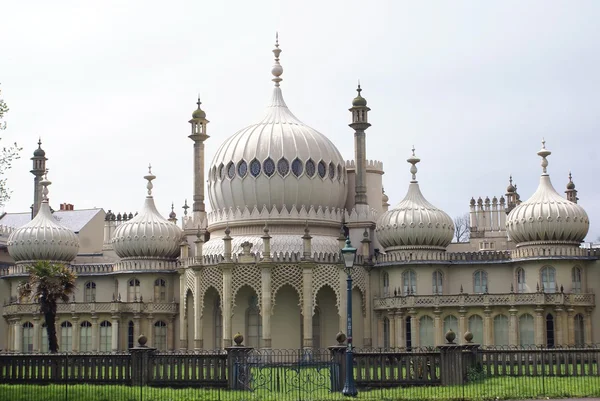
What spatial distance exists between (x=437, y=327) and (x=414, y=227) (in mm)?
5969

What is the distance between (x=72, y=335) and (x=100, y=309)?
244 centimetres

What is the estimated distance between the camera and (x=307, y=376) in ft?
125

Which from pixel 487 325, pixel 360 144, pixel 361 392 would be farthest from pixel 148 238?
pixel 361 392

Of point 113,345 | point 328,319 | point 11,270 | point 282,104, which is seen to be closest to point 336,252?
point 328,319

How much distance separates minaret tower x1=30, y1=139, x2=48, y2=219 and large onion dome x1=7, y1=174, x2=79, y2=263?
21.3 feet

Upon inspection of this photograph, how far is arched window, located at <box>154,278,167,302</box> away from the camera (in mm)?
67688

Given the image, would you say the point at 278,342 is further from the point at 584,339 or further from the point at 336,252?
the point at 584,339

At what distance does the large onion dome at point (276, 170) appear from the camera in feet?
209

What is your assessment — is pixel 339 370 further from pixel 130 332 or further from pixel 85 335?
pixel 85 335

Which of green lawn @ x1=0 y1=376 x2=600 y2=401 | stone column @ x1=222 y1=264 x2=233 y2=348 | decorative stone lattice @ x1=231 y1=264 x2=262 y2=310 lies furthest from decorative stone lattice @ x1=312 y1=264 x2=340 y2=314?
green lawn @ x1=0 y1=376 x2=600 y2=401

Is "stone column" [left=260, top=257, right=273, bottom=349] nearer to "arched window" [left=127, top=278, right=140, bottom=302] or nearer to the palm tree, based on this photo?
the palm tree

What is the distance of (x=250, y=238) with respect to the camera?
63.0m

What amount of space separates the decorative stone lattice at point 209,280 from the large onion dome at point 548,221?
55.0ft

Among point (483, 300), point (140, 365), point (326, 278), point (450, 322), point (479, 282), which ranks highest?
point (326, 278)
